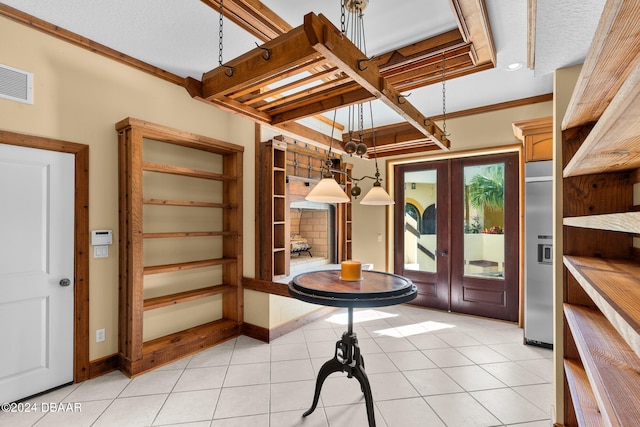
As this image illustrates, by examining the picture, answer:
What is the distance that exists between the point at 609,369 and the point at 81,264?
3.33 meters

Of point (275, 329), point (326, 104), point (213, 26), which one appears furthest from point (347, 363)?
point (213, 26)

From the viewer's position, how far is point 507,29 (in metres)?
2.30

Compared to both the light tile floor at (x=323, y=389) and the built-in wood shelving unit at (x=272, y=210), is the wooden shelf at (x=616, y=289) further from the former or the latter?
the built-in wood shelving unit at (x=272, y=210)

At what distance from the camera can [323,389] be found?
8.18 feet

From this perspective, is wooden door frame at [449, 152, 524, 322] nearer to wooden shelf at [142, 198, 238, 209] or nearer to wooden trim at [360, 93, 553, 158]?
wooden trim at [360, 93, 553, 158]

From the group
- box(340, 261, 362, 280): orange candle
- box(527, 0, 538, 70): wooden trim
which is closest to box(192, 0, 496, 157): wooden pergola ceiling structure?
box(527, 0, 538, 70): wooden trim

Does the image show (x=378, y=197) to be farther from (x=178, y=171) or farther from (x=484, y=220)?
(x=484, y=220)

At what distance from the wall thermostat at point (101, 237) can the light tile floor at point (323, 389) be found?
45.8 inches

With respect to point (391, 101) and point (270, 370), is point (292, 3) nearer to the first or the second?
point (391, 101)

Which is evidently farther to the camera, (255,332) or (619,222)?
(255,332)

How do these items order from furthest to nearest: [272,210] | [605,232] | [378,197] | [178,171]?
[272,210], [178,171], [378,197], [605,232]

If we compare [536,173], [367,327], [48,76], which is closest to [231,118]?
[48,76]

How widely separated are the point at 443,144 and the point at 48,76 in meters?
3.35

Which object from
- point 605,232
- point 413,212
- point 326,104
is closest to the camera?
point 605,232
